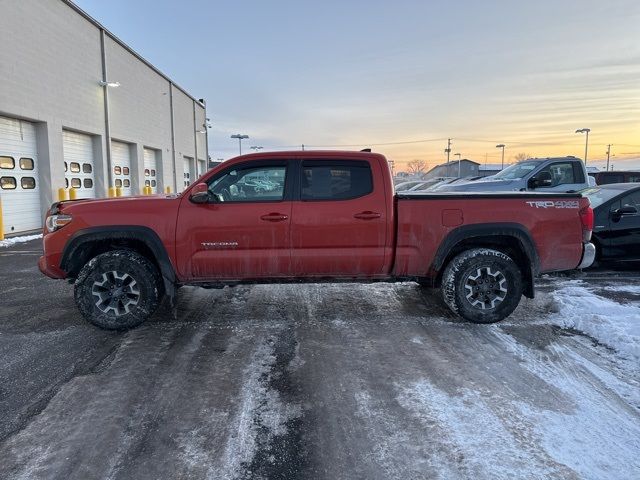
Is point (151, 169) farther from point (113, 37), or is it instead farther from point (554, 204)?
point (554, 204)

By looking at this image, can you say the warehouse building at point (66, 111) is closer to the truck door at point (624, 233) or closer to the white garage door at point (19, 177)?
the white garage door at point (19, 177)

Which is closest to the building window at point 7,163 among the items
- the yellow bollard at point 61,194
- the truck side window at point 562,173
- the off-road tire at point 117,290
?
the yellow bollard at point 61,194

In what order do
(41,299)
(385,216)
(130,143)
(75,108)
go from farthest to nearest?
(130,143), (75,108), (41,299), (385,216)

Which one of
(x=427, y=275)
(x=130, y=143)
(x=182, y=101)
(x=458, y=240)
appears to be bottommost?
(x=427, y=275)

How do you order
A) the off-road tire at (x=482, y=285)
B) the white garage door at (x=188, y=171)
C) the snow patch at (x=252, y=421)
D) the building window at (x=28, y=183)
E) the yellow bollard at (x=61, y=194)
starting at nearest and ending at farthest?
the snow patch at (x=252, y=421) < the off-road tire at (x=482, y=285) < the building window at (x=28, y=183) < the yellow bollard at (x=61, y=194) < the white garage door at (x=188, y=171)

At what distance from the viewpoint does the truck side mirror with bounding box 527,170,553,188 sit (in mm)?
10992

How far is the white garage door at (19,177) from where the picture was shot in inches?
563

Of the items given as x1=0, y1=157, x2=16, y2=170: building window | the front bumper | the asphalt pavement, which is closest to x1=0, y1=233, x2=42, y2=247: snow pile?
x1=0, y1=157, x2=16, y2=170: building window

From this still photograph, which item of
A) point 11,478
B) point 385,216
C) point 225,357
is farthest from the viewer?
point 385,216

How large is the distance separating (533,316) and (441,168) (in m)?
94.6

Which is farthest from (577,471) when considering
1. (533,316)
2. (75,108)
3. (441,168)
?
(441,168)

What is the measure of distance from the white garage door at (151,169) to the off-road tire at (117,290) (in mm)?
23603

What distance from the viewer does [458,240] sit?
509 centimetres

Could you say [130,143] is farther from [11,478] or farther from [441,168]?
[441,168]
